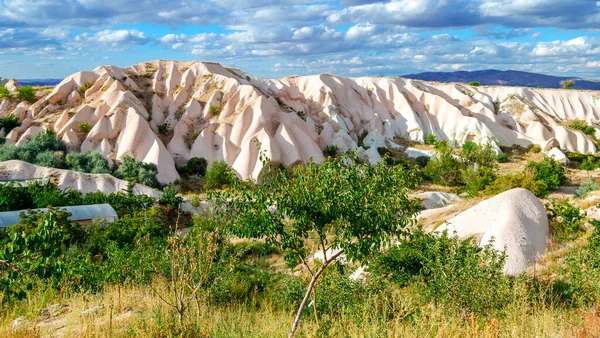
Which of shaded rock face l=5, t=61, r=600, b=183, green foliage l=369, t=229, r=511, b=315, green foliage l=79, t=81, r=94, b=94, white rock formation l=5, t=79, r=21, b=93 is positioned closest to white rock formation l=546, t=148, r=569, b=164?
shaded rock face l=5, t=61, r=600, b=183

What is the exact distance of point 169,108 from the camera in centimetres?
3969

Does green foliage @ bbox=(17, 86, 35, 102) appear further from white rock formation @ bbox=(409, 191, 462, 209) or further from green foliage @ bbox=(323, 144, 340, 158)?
white rock formation @ bbox=(409, 191, 462, 209)

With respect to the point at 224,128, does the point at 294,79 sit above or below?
above

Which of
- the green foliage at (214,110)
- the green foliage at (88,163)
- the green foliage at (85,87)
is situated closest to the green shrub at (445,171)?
the green foliage at (214,110)

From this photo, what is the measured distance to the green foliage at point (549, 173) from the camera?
106 feet

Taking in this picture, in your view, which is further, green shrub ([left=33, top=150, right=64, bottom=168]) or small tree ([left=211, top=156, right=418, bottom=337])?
green shrub ([left=33, top=150, right=64, bottom=168])

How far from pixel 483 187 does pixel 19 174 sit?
2624cm

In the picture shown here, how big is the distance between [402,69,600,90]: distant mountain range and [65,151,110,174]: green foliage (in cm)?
14157

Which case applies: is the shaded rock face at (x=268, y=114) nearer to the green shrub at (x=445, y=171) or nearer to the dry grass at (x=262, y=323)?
the green shrub at (x=445, y=171)

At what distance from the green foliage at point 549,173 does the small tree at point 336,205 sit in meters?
28.4

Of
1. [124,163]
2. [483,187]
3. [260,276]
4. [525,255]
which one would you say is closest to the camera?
[525,255]

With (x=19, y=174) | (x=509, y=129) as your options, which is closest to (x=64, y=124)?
(x=19, y=174)

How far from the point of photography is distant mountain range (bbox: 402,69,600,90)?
166 m

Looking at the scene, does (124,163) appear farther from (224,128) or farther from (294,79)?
(294,79)
